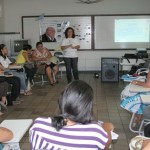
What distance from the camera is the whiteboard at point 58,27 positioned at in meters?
9.24

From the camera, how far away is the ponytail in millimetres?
1468

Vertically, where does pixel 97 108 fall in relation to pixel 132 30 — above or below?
below

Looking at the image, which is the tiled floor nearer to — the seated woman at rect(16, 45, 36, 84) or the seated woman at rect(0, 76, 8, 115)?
the seated woman at rect(0, 76, 8, 115)

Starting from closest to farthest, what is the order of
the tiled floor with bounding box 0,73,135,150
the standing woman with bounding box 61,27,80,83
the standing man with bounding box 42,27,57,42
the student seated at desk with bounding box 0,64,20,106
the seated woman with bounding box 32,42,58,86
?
the tiled floor with bounding box 0,73,135,150 → the student seated at desk with bounding box 0,64,20,106 → the standing woman with bounding box 61,27,80,83 → the seated woman with bounding box 32,42,58,86 → the standing man with bounding box 42,27,57,42

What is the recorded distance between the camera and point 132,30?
9203mm

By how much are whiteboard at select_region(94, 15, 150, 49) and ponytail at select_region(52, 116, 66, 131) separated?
7965 millimetres

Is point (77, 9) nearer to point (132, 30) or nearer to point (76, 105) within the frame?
point (132, 30)

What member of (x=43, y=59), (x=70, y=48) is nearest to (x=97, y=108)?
(x=70, y=48)

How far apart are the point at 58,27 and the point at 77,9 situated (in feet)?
2.74

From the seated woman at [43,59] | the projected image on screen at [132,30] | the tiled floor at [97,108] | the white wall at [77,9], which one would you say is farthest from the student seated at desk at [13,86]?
the projected image on screen at [132,30]

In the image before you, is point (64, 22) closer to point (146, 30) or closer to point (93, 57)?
point (93, 57)

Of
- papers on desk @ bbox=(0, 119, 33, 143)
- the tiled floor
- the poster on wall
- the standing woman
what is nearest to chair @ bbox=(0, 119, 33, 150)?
papers on desk @ bbox=(0, 119, 33, 143)

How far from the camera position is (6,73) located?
5.62 metres

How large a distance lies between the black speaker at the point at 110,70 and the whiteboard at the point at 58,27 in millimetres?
1443
